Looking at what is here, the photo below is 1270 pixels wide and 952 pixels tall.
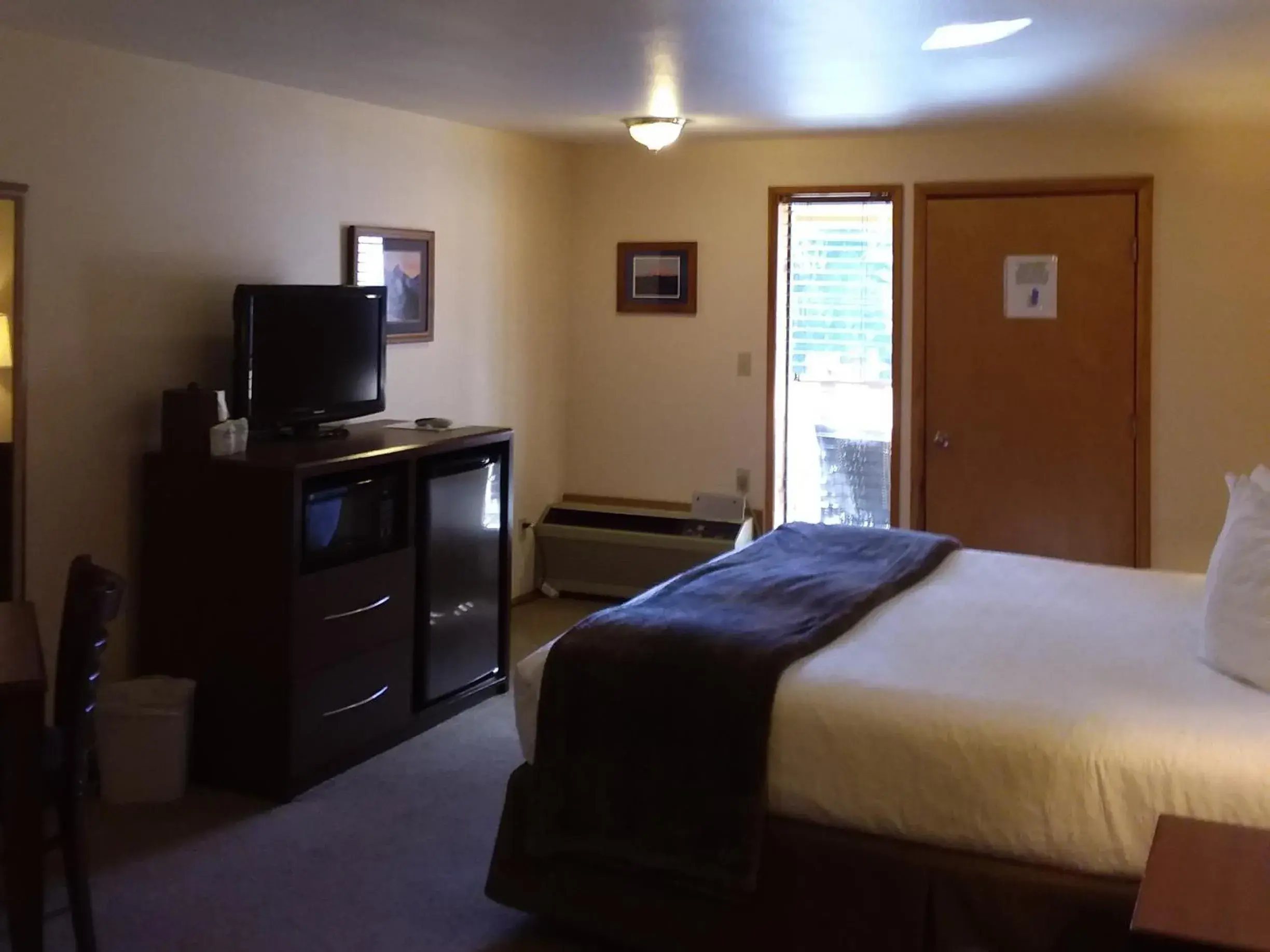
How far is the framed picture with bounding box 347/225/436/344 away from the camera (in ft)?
16.6

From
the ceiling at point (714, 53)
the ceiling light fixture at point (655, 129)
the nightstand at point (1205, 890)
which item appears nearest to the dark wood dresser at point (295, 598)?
the ceiling at point (714, 53)

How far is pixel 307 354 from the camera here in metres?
4.46

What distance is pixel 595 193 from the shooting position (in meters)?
6.55

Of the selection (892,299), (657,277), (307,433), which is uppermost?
(657,277)

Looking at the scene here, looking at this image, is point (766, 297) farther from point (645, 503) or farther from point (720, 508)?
point (645, 503)

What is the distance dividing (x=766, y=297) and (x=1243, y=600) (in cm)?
358

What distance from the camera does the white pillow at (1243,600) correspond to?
2828 millimetres

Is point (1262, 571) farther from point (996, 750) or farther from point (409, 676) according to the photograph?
point (409, 676)

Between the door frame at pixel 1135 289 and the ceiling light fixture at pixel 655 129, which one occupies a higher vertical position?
the ceiling light fixture at pixel 655 129

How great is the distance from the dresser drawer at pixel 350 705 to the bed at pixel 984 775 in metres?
1.09

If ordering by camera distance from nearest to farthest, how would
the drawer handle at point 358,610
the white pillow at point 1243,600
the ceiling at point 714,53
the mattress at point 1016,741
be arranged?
the mattress at point 1016,741 → the white pillow at point 1243,600 → the ceiling at point 714,53 → the drawer handle at point 358,610

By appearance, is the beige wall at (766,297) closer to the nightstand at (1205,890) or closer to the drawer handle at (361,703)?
the drawer handle at (361,703)

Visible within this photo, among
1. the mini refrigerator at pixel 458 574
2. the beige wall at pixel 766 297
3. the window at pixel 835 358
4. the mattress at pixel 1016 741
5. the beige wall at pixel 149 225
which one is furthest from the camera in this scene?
the window at pixel 835 358

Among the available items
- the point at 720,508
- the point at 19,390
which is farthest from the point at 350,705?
the point at 720,508
